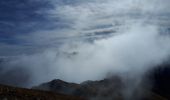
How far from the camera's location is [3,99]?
194 metres
